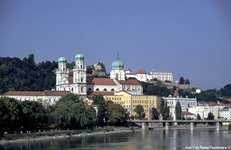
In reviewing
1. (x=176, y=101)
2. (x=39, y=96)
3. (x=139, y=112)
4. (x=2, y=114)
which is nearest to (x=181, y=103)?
(x=176, y=101)

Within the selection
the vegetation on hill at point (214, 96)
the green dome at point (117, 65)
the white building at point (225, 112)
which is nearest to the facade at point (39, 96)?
the green dome at point (117, 65)

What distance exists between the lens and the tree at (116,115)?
Result: 85.2 metres

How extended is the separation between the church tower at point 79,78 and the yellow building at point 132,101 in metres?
4.71

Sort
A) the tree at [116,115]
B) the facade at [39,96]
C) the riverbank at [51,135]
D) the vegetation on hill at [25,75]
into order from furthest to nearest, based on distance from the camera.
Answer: the vegetation on hill at [25,75] < the facade at [39,96] < the tree at [116,115] < the riverbank at [51,135]

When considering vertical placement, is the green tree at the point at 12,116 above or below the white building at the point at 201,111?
below

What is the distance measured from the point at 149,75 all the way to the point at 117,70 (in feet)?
138

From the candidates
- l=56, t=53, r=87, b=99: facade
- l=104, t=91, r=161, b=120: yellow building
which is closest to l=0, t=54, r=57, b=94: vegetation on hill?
l=56, t=53, r=87, b=99: facade

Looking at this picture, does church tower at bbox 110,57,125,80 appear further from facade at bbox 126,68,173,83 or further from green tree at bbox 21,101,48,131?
green tree at bbox 21,101,48,131

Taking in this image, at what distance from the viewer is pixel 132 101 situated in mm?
100812

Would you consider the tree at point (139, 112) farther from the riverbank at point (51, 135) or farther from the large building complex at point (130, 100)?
the riverbank at point (51, 135)

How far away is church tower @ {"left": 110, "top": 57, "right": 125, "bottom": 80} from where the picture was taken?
113 metres

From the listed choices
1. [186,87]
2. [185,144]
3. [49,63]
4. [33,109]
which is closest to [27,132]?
[33,109]

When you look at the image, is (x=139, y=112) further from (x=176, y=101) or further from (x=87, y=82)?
(x=176, y=101)

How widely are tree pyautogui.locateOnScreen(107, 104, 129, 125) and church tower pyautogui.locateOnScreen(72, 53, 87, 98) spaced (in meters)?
9.75
